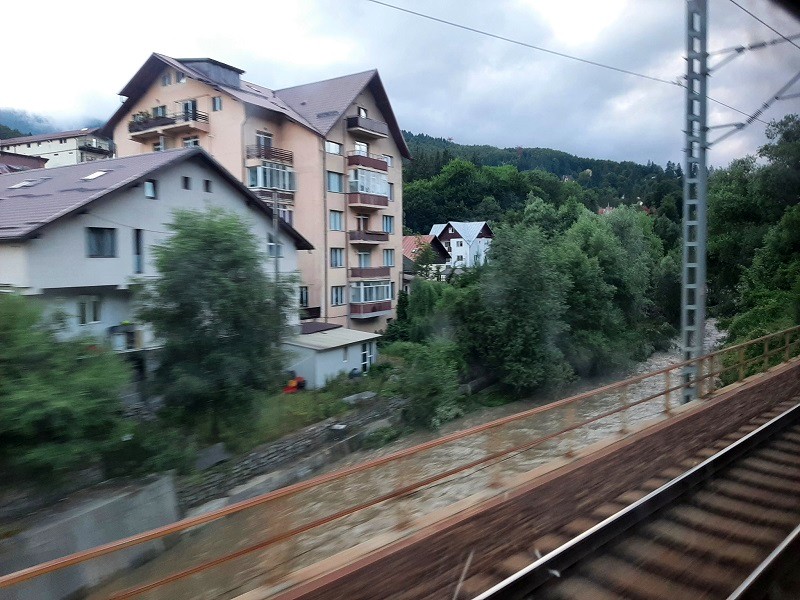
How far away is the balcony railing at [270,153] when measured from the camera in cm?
2077

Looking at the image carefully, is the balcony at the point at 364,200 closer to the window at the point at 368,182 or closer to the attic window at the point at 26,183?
the window at the point at 368,182

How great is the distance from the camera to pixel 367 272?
77.9 ft

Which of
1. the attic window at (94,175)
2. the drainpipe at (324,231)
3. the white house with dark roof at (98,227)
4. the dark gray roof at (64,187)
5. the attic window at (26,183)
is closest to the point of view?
the white house with dark roof at (98,227)

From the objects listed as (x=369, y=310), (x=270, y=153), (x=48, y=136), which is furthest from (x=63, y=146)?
(x=369, y=310)

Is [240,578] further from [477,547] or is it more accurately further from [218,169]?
[218,169]

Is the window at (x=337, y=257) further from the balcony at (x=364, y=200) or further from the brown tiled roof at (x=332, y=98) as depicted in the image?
the brown tiled roof at (x=332, y=98)

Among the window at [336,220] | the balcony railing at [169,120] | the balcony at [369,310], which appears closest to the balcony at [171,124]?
the balcony railing at [169,120]

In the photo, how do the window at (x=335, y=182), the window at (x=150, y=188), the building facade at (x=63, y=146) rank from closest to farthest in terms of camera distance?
the window at (x=150, y=188), the building facade at (x=63, y=146), the window at (x=335, y=182)

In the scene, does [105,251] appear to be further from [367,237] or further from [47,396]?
[367,237]

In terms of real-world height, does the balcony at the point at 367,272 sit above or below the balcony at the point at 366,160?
below

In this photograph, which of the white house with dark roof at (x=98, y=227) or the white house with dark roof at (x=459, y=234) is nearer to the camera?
the white house with dark roof at (x=98, y=227)


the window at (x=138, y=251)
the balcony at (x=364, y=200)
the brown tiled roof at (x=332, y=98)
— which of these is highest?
the brown tiled roof at (x=332, y=98)

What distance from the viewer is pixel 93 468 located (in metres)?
9.98

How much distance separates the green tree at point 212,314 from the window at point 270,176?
8.84 meters
